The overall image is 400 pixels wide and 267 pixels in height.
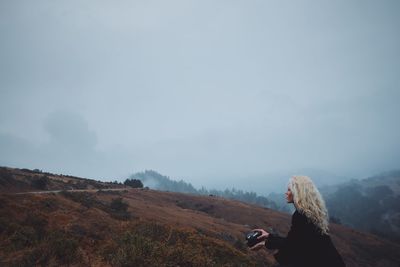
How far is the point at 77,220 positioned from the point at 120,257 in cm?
716

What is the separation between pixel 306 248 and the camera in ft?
13.3

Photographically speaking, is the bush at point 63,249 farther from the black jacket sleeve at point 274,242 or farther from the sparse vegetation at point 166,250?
the black jacket sleeve at point 274,242

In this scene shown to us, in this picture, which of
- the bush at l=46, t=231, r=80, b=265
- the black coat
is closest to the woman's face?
the black coat

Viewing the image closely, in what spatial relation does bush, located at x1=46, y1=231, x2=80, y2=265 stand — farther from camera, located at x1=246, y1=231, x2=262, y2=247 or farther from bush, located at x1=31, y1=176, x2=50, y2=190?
bush, located at x1=31, y1=176, x2=50, y2=190

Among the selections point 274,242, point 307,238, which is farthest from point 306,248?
point 274,242

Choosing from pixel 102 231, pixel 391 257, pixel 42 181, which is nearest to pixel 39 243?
pixel 102 231

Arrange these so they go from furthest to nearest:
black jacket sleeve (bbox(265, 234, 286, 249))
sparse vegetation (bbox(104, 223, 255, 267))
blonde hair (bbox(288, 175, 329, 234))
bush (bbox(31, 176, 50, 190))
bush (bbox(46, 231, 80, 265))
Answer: bush (bbox(31, 176, 50, 190)) < bush (bbox(46, 231, 80, 265)) < sparse vegetation (bbox(104, 223, 255, 267)) < black jacket sleeve (bbox(265, 234, 286, 249)) < blonde hair (bbox(288, 175, 329, 234))

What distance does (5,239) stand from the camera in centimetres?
1223

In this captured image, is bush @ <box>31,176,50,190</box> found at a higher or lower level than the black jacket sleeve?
higher

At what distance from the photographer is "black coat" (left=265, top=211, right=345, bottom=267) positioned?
403 centimetres

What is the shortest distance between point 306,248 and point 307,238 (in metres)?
0.13

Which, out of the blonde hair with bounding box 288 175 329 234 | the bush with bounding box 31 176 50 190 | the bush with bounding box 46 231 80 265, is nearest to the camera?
the blonde hair with bounding box 288 175 329 234

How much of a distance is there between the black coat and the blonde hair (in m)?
0.08

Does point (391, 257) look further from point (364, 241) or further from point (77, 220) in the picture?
point (77, 220)
